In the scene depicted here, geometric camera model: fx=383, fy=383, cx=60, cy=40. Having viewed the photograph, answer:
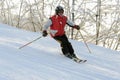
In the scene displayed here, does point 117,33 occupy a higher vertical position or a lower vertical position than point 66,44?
lower

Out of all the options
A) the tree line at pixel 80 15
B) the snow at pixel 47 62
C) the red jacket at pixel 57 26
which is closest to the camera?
the snow at pixel 47 62

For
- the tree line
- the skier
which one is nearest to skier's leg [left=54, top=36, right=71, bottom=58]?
the skier

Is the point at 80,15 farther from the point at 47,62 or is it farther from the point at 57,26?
the point at 47,62

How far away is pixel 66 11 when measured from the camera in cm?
1820

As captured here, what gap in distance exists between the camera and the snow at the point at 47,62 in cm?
666

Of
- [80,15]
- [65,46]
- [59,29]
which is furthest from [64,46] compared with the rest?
[80,15]

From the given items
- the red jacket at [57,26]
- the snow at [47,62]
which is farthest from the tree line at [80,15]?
the red jacket at [57,26]

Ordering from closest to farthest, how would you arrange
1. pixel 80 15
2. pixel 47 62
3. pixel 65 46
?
pixel 47 62, pixel 65 46, pixel 80 15

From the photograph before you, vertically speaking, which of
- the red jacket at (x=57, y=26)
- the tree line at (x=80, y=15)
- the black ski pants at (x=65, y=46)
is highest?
the red jacket at (x=57, y=26)

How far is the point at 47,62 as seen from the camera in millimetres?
7992

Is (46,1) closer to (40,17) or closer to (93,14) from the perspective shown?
(40,17)

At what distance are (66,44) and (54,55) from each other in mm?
386

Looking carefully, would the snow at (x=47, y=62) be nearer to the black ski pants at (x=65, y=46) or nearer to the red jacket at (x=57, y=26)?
the black ski pants at (x=65, y=46)

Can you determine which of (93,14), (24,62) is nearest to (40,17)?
(93,14)
